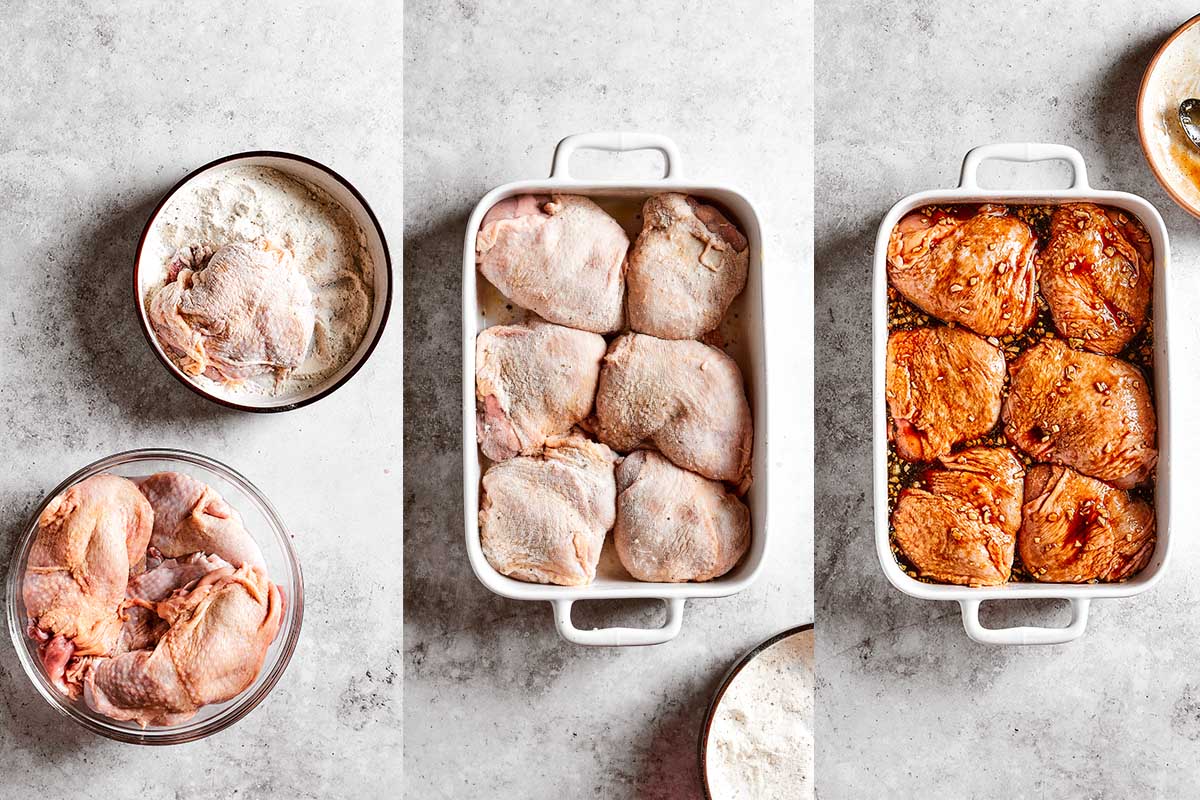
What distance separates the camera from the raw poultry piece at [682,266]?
40.2 inches

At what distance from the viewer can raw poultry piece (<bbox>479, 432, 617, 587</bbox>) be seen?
1015 mm

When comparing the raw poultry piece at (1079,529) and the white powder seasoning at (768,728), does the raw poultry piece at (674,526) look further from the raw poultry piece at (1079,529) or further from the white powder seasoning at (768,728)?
the raw poultry piece at (1079,529)

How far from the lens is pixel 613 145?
99cm

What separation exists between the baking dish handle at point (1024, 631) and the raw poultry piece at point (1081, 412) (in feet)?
0.40

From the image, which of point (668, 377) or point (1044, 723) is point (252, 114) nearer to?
point (668, 377)

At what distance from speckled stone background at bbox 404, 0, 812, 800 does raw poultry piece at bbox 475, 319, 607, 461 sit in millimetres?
53

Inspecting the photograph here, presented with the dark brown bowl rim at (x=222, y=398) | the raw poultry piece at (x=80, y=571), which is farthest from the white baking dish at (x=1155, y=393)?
the raw poultry piece at (x=80, y=571)

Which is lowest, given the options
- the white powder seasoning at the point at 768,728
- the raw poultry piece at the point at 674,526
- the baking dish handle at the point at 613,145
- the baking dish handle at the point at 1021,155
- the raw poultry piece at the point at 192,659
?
the white powder seasoning at the point at 768,728

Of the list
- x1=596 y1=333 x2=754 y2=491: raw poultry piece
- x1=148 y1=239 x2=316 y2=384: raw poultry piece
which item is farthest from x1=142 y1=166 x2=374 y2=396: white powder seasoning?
x1=596 y1=333 x2=754 y2=491: raw poultry piece

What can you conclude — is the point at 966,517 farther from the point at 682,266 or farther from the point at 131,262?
the point at 131,262

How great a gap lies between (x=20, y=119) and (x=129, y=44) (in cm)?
13

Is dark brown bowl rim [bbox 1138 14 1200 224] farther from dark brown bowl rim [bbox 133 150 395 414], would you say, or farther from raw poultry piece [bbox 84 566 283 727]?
raw poultry piece [bbox 84 566 283 727]

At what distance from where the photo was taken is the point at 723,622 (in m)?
1.09

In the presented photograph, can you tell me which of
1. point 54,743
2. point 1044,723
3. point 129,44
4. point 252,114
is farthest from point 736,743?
point 129,44
